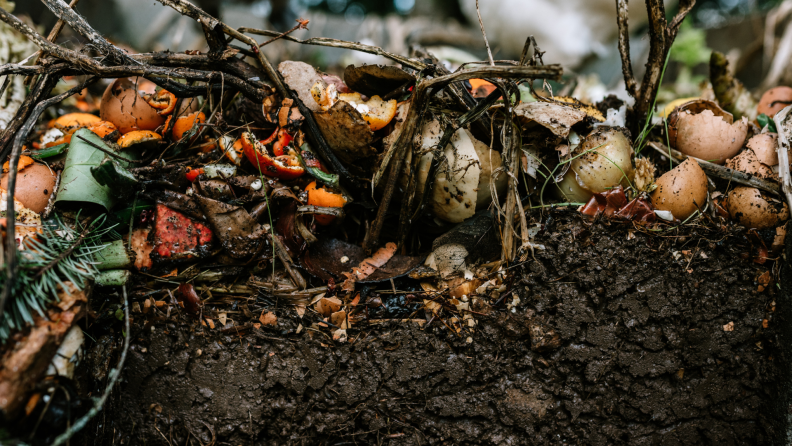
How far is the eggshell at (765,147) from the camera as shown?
1.63 m

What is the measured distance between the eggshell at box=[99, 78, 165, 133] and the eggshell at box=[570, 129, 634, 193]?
168 cm

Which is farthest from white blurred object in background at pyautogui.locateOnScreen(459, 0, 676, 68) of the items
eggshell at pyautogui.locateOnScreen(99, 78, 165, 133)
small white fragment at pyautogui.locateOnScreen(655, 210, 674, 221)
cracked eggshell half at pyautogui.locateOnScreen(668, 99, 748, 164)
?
eggshell at pyautogui.locateOnScreen(99, 78, 165, 133)

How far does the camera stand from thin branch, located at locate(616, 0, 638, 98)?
1.61 m

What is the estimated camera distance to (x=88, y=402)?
1.21 m

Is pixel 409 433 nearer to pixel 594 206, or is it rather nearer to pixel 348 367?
pixel 348 367

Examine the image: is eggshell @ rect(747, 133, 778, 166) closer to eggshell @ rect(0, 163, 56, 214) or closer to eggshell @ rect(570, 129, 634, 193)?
eggshell @ rect(570, 129, 634, 193)

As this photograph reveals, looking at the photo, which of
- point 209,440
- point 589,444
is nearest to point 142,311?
point 209,440

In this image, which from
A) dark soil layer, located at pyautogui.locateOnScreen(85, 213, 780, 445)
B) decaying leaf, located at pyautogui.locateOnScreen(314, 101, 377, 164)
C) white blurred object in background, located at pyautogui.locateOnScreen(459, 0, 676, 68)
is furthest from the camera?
white blurred object in background, located at pyautogui.locateOnScreen(459, 0, 676, 68)

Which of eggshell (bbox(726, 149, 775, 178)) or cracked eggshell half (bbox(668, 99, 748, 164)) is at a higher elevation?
cracked eggshell half (bbox(668, 99, 748, 164))

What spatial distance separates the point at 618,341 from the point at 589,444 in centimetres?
37

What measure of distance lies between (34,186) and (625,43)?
89.0 inches

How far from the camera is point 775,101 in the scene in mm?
2061

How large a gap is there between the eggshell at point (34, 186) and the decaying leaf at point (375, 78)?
1.13 meters

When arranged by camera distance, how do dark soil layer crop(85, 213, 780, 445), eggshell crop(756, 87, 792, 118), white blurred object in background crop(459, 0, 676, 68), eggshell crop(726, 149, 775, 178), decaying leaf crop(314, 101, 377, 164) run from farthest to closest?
white blurred object in background crop(459, 0, 676, 68) < eggshell crop(756, 87, 792, 118) < eggshell crop(726, 149, 775, 178) < decaying leaf crop(314, 101, 377, 164) < dark soil layer crop(85, 213, 780, 445)
